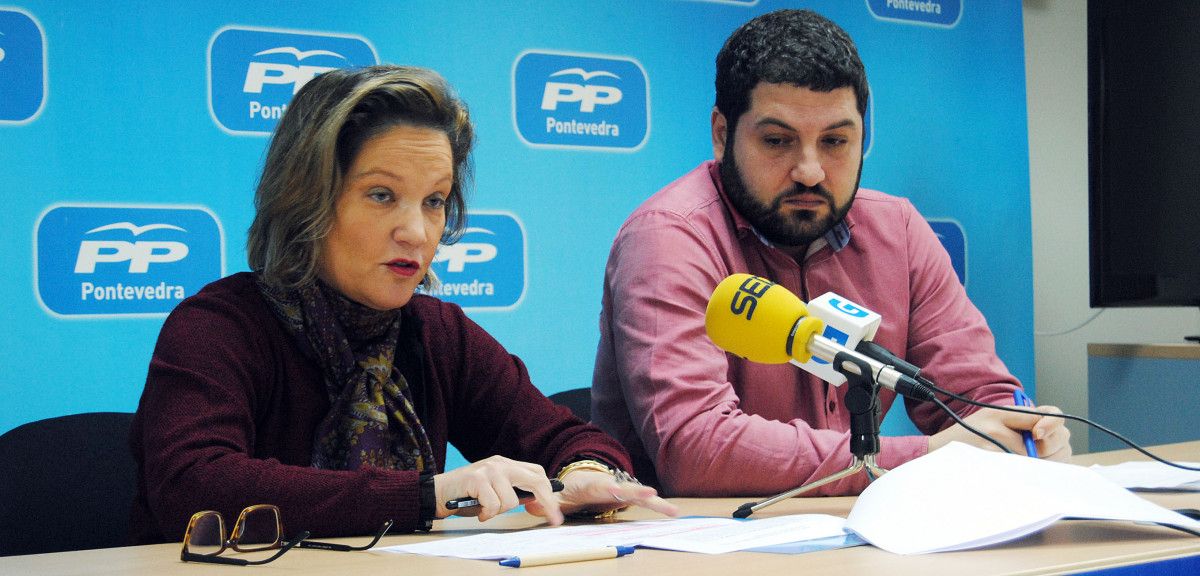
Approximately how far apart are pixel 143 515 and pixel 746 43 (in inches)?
49.0

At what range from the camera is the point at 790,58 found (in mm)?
2016

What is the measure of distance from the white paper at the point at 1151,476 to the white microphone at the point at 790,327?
44 cm

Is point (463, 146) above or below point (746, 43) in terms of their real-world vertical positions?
below

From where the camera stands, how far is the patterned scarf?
5.53 feet

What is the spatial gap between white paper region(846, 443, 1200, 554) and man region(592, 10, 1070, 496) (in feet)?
1.72

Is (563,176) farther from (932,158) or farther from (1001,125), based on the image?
(1001,125)

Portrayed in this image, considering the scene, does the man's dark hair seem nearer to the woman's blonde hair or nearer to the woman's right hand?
the woman's blonde hair

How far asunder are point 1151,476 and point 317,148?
48.6 inches

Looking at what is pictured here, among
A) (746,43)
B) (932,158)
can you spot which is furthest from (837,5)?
(746,43)

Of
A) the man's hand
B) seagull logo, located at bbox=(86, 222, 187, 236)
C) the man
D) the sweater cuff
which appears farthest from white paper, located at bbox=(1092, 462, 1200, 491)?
seagull logo, located at bbox=(86, 222, 187, 236)

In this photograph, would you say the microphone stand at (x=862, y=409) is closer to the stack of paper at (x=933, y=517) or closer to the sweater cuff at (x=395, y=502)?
the stack of paper at (x=933, y=517)

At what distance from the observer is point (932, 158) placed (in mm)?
3428

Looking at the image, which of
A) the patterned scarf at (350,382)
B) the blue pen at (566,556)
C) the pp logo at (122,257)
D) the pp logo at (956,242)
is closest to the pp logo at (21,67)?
the pp logo at (122,257)

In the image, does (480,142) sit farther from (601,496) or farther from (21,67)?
(601,496)
